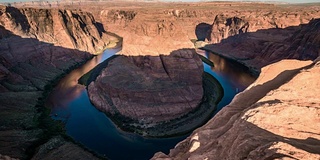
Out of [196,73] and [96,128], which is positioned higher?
[196,73]

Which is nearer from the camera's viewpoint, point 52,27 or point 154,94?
point 154,94

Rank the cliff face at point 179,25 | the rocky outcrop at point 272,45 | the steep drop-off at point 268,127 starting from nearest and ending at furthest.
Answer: the steep drop-off at point 268,127
the cliff face at point 179,25
the rocky outcrop at point 272,45

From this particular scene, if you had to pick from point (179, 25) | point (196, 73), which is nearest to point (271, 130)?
point (196, 73)

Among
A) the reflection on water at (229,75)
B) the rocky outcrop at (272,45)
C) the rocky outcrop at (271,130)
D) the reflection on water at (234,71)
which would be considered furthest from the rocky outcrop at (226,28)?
the rocky outcrop at (271,130)

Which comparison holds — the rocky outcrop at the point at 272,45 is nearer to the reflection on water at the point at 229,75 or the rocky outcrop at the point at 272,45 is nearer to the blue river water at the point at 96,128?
the reflection on water at the point at 229,75

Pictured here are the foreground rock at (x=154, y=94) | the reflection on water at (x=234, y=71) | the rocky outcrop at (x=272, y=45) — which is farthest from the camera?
the rocky outcrop at (x=272, y=45)

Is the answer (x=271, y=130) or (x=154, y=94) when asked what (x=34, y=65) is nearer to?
(x=154, y=94)

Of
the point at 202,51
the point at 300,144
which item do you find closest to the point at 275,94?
the point at 300,144
